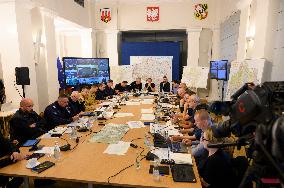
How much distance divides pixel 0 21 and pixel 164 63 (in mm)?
5893

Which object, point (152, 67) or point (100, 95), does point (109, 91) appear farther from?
point (152, 67)

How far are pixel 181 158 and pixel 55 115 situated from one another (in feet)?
8.07

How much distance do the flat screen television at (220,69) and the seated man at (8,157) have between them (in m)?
5.95

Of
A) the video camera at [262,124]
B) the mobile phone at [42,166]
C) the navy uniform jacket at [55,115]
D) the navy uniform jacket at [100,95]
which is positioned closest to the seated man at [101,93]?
the navy uniform jacket at [100,95]

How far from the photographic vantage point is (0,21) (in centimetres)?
494

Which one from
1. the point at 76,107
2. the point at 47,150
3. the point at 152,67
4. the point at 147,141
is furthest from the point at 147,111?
the point at 152,67

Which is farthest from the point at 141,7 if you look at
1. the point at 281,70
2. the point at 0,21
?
the point at 281,70

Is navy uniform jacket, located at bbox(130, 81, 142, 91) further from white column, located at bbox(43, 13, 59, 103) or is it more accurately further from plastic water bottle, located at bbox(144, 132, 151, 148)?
plastic water bottle, located at bbox(144, 132, 151, 148)

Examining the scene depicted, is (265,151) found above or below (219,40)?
below

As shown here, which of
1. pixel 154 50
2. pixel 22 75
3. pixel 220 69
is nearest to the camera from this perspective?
pixel 22 75

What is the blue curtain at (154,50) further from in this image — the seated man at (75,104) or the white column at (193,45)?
the seated man at (75,104)

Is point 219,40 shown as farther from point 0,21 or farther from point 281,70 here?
point 0,21

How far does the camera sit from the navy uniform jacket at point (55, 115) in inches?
149

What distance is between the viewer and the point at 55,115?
3.89m
